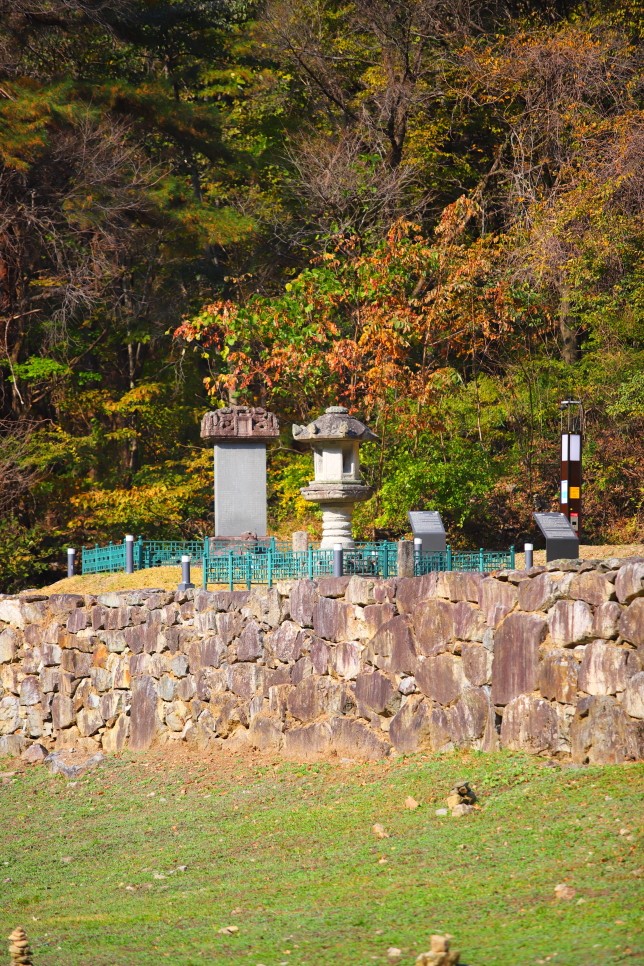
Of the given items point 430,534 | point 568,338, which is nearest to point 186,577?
point 430,534

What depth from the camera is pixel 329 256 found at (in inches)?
934

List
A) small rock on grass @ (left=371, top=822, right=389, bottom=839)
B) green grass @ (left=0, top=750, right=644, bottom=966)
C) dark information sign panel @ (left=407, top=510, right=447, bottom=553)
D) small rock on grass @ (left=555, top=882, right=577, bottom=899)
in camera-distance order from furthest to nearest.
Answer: dark information sign panel @ (left=407, top=510, right=447, bottom=553), small rock on grass @ (left=371, top=822, right=389, bottom=839), small rock on grass @ (left=555, top=882, right=577, bottom=899), green grass @ (left=0, top=750, right=644, bottom=966)

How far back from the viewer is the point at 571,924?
652cm

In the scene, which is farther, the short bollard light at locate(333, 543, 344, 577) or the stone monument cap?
the stone monument cap

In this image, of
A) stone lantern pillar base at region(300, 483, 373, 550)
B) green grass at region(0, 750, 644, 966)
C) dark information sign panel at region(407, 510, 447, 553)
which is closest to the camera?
green grass at region(0, 750, 644, 966)

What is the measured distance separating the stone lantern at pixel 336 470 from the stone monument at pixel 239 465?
199cm

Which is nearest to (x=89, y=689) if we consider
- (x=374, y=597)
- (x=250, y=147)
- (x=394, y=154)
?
(x=374, y=597)

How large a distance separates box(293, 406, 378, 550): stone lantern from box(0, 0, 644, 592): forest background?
190 inches

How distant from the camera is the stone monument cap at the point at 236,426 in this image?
18969mm

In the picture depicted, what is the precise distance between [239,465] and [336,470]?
8.40 feet

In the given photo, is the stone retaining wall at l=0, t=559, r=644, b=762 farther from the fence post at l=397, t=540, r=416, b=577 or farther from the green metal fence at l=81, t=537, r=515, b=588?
the fence post at l=397, t=540, r=416, b=577

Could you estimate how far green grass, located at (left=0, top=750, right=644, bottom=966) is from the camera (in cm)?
678

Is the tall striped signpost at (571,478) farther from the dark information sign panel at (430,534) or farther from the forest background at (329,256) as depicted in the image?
the forest background at (329,256)

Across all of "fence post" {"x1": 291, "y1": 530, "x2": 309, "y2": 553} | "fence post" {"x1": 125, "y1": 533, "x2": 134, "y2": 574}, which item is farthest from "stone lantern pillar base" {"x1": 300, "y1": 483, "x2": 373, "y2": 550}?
"fence post" {"x1": 125, "y1": 533, "x2": 134, "y2": 574}
